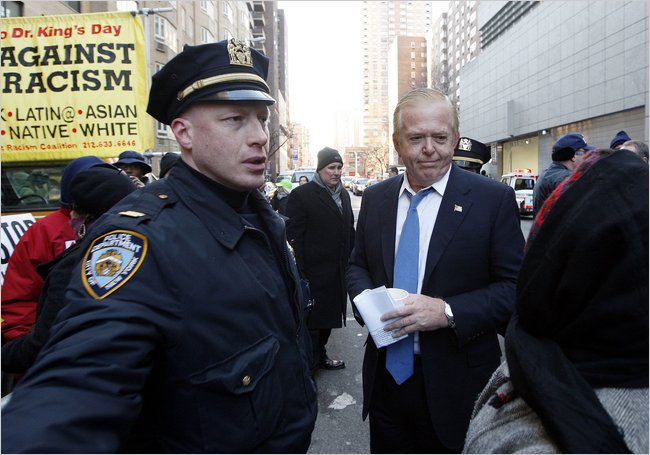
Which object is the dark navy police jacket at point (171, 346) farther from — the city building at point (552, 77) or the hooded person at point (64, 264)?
the city building at point (552, 77)

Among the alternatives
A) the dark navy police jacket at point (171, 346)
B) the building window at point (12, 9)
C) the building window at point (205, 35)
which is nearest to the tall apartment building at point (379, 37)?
the building window at point (205, 35)

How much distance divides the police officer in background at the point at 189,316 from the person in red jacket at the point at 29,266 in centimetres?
151

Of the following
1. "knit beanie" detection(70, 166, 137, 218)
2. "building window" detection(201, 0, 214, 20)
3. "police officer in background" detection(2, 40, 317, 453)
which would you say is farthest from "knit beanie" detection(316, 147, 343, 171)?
"building window" detection(201, 0, 214, 20)

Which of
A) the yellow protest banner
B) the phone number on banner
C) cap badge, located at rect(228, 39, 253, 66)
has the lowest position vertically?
cap badge, located at rect(228, 39, 253, 66)

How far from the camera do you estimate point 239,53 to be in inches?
70.6

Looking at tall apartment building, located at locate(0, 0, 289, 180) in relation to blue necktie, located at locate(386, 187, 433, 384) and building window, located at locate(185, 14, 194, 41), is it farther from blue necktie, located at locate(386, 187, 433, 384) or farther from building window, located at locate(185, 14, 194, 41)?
blue necktie, located at locate(386, 187, 433, 384)

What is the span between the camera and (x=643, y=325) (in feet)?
3.26

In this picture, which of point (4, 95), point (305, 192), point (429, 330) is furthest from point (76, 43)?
point (429, 330)

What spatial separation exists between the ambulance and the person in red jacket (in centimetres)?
2183

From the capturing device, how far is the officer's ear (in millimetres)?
1649

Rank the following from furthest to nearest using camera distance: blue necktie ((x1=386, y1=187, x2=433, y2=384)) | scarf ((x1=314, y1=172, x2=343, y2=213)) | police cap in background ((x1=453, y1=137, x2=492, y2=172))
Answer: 1. scarf ((x1=314, y1=172, x2=343, y2=213))
2. police cap in background ((x1=453, y1=137, x2=492, y2=172))
3. blue necktie ((x1=386, y1=187, x2=433, y2=384))

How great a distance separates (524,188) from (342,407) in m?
22.0

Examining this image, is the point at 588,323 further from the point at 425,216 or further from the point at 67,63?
the point at 67,63

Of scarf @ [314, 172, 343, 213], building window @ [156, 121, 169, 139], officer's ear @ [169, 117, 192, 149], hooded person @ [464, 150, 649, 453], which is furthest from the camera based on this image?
building window @ [156, 121, 169, 139]
